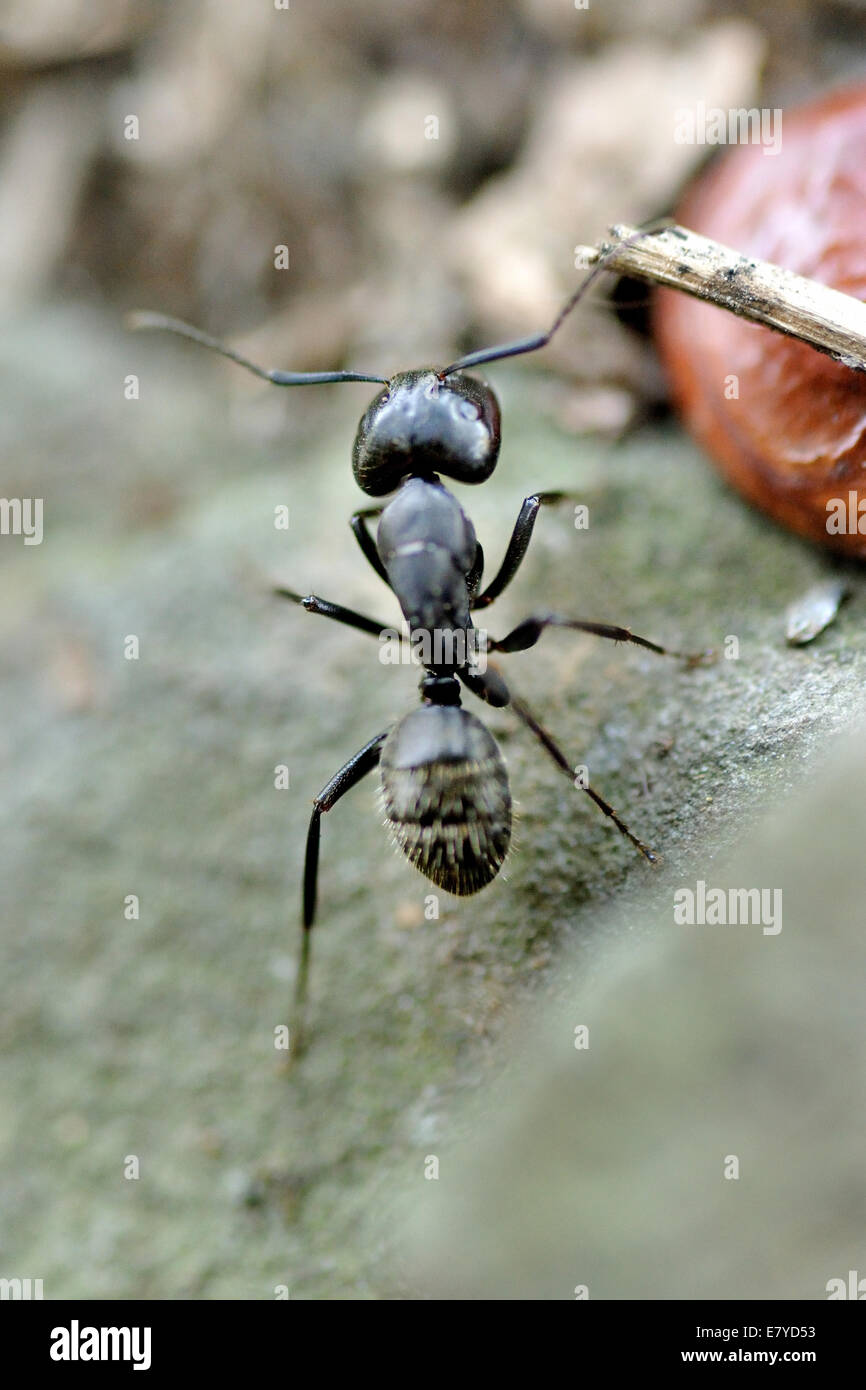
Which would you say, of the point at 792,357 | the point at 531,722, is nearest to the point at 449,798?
the point at 531,722

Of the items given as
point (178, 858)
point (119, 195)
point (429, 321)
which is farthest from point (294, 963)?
point (119, 195)

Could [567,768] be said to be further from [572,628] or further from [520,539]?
[520,539]

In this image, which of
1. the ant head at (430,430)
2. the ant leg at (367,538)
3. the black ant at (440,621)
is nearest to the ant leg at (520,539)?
the black ant at (440,621)

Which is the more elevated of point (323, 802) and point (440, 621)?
point (440, 621)

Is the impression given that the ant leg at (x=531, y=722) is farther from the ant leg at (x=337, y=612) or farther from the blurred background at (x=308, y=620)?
the ant leg at (x=337, y=612)

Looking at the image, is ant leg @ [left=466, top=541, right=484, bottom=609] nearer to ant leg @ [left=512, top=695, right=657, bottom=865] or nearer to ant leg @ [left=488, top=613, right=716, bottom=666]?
ant leg @ [left=488, top=613, right=716, bottom=666]

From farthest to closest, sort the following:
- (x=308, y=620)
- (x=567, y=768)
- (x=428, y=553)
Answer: (x=308, y=620) < (x=428, y=553) < (x=567, y=768)

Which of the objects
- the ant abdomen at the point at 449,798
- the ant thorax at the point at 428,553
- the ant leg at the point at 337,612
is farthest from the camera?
the ant leg at the point at 337,612

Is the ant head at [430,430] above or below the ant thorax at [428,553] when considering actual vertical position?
above

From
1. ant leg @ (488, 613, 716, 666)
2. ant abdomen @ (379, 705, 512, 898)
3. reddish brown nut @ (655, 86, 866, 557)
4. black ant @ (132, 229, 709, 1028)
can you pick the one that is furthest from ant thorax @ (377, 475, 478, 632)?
reddish brown nut @ (655, 86, 866, 557)
